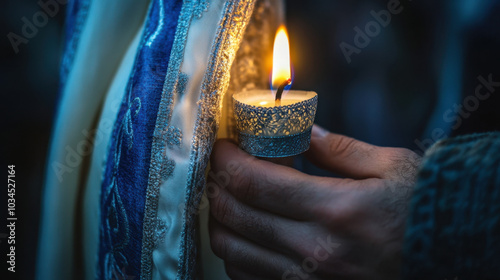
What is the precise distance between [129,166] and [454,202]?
0.40m

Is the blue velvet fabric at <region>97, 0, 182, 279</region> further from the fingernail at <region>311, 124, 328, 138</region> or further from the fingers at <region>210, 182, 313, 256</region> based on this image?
the fingernail at <region>311, 124, 328, 138</region>

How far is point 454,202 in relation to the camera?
335mm

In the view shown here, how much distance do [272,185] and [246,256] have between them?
11 centimetres

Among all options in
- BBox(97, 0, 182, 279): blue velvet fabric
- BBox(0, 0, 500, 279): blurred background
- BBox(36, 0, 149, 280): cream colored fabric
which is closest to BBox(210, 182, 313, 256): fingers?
BBox(97, 0, 182, 279): blue velvet fabric

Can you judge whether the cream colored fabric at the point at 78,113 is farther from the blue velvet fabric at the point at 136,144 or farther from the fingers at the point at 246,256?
the fingers at the point at 246,256

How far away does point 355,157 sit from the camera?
1.53 ft

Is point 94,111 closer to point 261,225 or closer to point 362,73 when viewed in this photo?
point 261,225

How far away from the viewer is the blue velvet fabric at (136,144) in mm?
416

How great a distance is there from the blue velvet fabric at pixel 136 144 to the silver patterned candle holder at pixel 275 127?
0.40ft

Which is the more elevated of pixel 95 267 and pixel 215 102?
pixel 215 102

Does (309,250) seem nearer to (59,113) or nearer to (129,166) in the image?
(129,166)

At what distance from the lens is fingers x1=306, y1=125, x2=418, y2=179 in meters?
0.42

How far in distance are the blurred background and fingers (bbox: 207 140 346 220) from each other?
0.39 m

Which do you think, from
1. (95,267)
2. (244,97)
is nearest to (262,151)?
(244,97)
